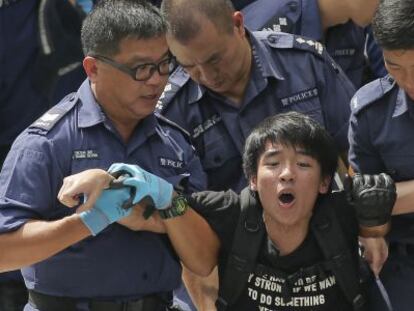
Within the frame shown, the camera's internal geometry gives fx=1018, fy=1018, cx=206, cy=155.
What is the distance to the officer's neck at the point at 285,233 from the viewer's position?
3.19 m

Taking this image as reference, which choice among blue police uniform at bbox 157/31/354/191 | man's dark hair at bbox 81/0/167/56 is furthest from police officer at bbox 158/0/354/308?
man's dark hair at bbox 81/0/167/56

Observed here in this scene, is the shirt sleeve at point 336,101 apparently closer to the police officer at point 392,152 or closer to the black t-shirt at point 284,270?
the police officer at point 392,152

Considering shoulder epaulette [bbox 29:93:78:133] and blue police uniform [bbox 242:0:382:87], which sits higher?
shoulder epaulette [bbox 29:93:78:133]

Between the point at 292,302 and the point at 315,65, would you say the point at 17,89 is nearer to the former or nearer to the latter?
the point at 315,65

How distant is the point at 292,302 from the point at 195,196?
45 centimetres

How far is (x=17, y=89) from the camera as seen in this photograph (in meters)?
4.04

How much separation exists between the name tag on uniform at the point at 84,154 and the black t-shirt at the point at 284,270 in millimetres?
347

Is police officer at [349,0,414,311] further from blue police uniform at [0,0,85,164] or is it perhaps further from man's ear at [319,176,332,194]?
blue police uniform at [0,0,85,164]

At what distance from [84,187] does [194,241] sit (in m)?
0.52

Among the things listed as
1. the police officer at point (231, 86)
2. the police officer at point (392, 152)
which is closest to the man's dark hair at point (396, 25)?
the police officer at point (392, 152)

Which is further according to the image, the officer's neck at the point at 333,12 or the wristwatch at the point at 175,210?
the officer's neck at the point at 333,12

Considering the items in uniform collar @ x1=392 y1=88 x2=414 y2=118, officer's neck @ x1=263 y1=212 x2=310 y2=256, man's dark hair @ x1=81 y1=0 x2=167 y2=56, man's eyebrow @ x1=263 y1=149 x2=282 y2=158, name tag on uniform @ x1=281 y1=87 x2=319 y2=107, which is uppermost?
man's dark hair @ x1=81 y1=0 x2=167 y2=56

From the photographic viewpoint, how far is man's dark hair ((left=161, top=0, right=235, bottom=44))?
3619mm

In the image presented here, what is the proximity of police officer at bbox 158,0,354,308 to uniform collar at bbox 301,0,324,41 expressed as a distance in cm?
39
